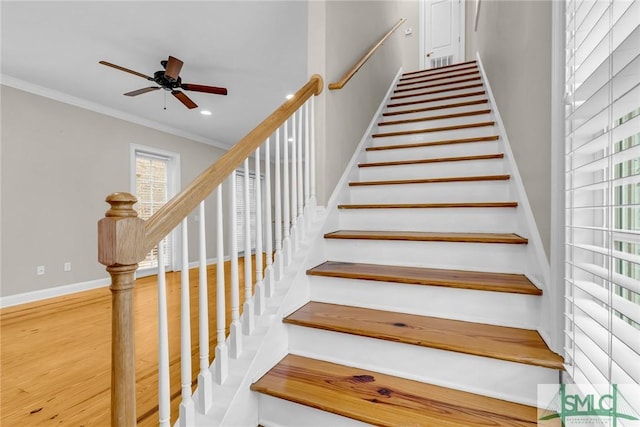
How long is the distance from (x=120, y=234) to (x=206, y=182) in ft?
1.22

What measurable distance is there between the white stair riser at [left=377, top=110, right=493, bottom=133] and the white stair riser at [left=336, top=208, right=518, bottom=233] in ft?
3.95

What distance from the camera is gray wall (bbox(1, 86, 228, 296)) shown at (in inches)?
135

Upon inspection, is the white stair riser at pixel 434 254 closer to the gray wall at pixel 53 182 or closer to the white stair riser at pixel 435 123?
the white stair riser at pixel 435 123

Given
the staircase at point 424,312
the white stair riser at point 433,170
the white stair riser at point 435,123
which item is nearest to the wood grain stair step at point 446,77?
the white stair riser at point 435,123

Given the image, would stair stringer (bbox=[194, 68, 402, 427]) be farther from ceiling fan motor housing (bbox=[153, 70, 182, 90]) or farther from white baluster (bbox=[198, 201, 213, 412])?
ceiling fan motor housing (bbox=[153, 70, 182, 90])

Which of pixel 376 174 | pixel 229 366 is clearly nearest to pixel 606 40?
pixel 229 366

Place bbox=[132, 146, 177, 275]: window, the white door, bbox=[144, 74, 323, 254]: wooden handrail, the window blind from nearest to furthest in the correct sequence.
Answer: the window blind, bbox=[144, 74, 323, 254]: wooden handrail, bbox=[132, 146, 177, 275]: window, the white door

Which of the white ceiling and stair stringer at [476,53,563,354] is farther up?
the white ceiling

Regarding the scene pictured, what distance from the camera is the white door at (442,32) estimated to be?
5711mm

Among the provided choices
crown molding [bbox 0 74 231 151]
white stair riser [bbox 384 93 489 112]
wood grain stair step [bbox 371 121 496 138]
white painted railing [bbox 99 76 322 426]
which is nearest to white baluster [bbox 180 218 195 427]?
white painted railing [bbox 99 76 322 426]

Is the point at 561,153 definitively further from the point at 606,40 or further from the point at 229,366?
the point at 229,366

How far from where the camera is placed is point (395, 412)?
1026 millimetres

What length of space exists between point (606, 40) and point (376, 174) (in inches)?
66.9

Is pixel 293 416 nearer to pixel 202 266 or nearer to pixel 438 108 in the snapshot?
pixel 202 266
